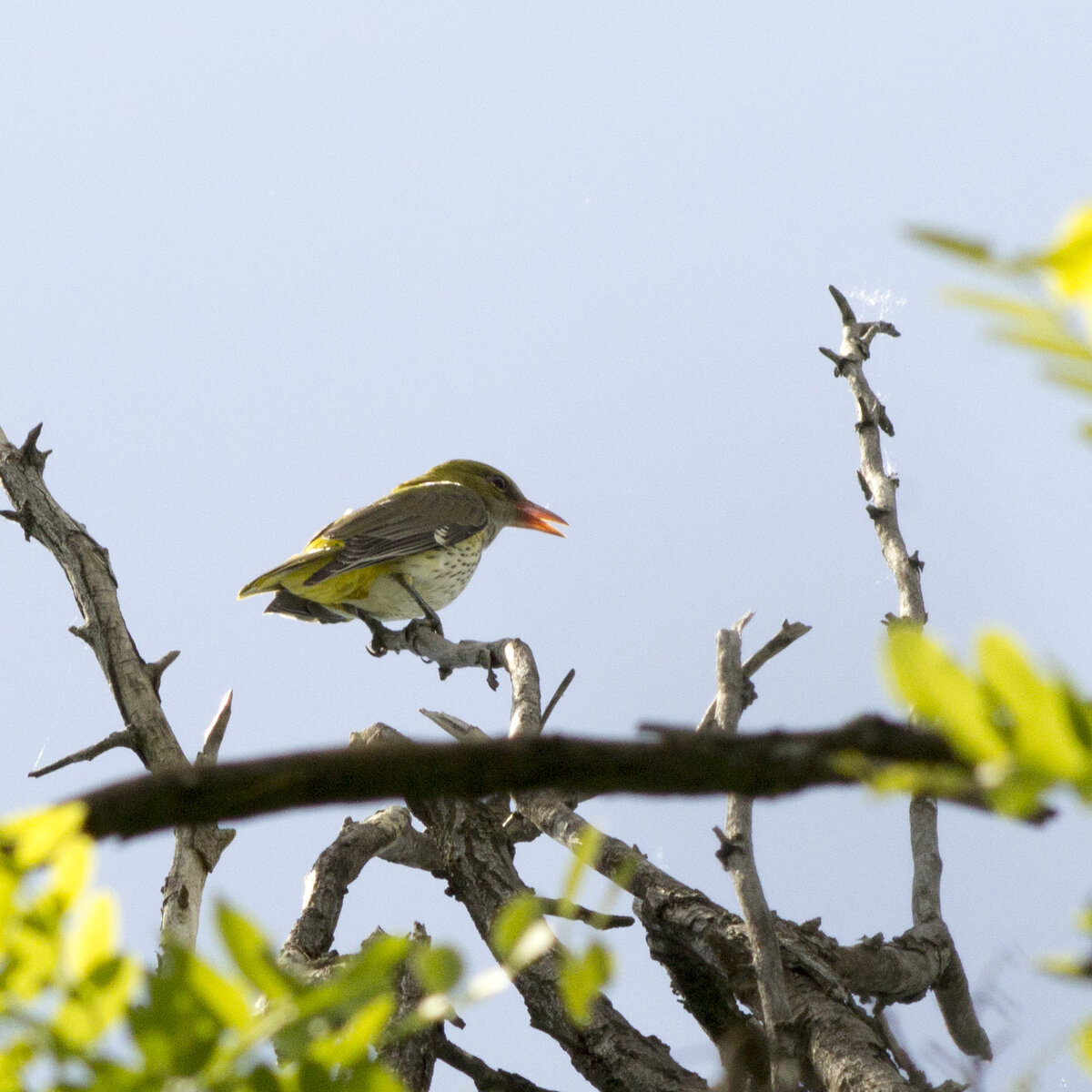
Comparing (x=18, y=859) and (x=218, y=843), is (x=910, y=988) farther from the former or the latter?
(x=18, y=859)

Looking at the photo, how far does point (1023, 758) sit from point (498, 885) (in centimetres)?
316

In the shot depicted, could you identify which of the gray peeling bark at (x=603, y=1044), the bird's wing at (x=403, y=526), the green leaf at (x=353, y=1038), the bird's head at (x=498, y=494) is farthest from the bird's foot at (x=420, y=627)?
the green leaf at (x=353, y=1038)

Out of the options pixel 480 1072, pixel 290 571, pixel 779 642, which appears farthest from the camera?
pixel 290 571

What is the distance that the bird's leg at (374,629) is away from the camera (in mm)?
6590

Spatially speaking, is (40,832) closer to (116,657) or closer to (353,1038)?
(353,1038)

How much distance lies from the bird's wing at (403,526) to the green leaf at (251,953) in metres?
5.52

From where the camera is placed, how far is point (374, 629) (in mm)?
6668

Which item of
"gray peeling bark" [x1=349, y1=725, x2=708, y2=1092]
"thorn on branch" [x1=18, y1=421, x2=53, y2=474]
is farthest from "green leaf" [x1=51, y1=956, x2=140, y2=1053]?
"thorn on branch" [x1=18, y1=421, x2=53, y2=474]

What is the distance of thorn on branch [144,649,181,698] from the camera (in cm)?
438

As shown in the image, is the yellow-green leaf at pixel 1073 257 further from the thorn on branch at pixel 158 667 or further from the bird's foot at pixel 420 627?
the bird's foot at pixel 420 627

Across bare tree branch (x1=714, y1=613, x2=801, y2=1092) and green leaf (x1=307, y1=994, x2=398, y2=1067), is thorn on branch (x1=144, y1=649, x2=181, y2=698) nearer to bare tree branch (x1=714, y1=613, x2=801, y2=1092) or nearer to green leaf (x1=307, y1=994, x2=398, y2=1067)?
bare tree branch (x1=714, y1=613, x2=801, y2=1092)

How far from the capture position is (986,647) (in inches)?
14.2

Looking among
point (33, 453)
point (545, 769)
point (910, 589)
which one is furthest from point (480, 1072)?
point (33, 453)

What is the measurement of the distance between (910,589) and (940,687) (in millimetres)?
3079
